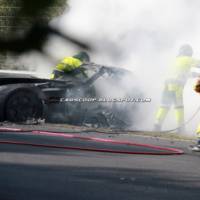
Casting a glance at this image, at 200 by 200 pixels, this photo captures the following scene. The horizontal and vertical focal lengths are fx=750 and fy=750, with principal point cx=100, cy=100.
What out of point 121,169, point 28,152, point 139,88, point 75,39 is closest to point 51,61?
point 75,39

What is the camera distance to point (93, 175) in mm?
7664

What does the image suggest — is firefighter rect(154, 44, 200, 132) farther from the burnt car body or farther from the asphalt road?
the asphalt road

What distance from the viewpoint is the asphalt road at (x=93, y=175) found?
6.52 meters

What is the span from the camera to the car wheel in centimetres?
1386

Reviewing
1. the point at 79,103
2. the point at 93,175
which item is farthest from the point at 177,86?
the point at 93,175

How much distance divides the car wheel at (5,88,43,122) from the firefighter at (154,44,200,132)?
7.45 feet

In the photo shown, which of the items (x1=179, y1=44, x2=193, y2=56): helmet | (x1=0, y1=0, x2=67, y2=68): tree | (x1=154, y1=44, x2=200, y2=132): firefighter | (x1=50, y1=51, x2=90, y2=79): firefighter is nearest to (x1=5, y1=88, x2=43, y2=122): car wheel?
(x1=154, y1=44, x2=200, y2=132): firefighter

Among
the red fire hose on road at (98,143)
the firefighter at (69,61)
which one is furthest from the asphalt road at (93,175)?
the firefighter at (69,61)

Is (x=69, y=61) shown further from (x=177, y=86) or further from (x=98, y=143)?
(x=177, y=86)

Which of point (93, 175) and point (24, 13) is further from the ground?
point (24, 13)

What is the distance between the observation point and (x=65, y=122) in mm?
14281

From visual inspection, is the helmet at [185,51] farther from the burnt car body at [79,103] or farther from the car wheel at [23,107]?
the car wheel at [23,107]

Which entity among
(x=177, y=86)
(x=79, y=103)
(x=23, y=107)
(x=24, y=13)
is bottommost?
(x=23, y=107)

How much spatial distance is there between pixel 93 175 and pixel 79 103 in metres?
6.62
